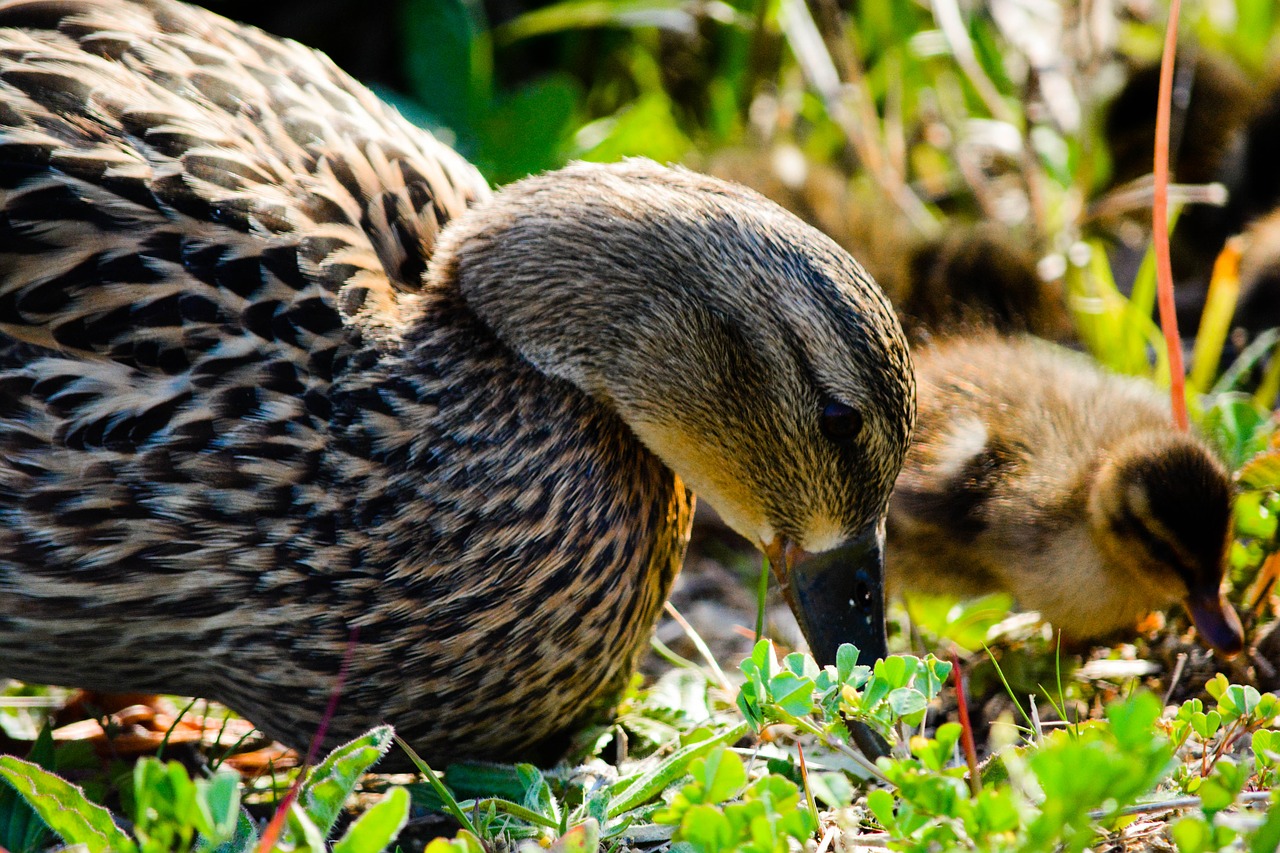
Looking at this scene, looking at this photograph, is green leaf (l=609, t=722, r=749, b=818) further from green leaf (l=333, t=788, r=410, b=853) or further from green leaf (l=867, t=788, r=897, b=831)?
green leaf (l=333, t=788, r=410, b=853)

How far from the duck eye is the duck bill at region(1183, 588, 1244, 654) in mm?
657

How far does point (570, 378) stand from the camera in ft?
6.44

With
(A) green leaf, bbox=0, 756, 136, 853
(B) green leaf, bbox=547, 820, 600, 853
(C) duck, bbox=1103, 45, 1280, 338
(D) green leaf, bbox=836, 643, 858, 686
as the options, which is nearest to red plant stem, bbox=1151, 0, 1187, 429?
(C) duck, bbox=1103, 45, 1280, 338

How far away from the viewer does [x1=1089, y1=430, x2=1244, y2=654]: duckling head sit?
2.07 metres

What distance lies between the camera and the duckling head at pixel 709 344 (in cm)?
184

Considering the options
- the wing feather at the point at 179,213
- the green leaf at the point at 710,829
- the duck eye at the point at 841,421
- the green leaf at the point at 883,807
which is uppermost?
the wing feather at the point at 179,213

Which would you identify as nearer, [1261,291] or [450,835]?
[450,835]

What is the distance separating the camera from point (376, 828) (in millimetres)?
1283

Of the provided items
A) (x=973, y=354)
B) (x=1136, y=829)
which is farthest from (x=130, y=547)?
(x=973, y=354)

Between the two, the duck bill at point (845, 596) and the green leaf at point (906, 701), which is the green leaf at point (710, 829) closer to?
the green leaf at point (906, 701)

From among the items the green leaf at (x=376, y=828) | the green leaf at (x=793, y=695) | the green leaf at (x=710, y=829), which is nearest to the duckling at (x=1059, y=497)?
the green leaf at (x=793, y=695)

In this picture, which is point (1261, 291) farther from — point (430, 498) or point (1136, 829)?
point (430, 498)

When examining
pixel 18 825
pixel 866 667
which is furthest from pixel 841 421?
pixel 18 825

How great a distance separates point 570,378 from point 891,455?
0.45 metres
